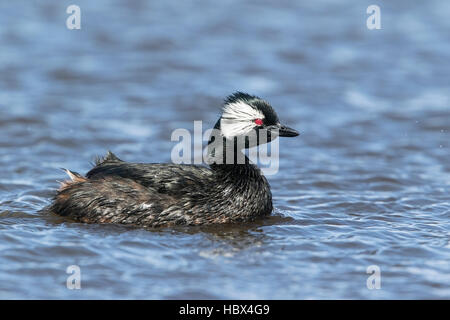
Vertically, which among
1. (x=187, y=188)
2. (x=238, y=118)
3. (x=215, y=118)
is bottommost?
(x=187, y=188)

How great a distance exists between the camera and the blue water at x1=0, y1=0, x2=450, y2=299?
835 centimetres

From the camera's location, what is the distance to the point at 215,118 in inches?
579

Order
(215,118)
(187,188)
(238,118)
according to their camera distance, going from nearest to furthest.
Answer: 1. (187,188)
2. (238,118)
3. (215,118)

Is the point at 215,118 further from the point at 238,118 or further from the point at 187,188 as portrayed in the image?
the point at 187,188

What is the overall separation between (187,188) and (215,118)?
202 inches

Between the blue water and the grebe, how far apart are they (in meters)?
0.20

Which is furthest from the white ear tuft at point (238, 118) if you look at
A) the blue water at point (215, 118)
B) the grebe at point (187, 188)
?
the blue water at point (215, 118)

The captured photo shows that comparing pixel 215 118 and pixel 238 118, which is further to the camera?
pixel 215 118

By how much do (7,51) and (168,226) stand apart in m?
9.04

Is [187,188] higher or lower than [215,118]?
lower

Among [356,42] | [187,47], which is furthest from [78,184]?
[356,42]

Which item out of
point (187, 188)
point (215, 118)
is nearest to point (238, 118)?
point (187, 188)

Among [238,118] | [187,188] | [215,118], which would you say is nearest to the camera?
[187,188]

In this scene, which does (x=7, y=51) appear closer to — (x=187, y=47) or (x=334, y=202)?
(x=187, y=47)
